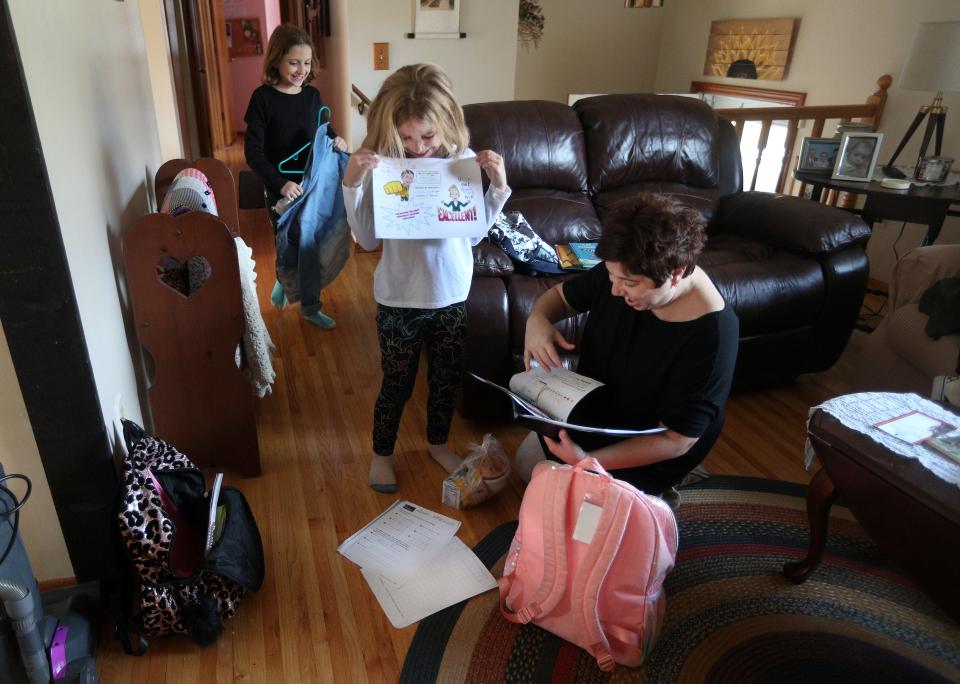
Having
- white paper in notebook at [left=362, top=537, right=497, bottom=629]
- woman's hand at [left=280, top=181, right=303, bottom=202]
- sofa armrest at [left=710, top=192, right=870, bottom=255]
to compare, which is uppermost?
woman's hand at [left=280, top=181, right=303, bottom=202]

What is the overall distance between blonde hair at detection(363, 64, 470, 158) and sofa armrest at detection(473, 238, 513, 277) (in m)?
0.66

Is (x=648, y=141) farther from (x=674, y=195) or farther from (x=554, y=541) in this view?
(x=554, y=541)

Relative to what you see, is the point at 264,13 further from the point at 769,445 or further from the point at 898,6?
the point at 769,445

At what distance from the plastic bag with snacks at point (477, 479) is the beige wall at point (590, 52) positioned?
14.6 ft

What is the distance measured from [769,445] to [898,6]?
9.10 feet

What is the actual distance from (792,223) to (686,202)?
474 millimetres

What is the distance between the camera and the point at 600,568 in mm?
1300

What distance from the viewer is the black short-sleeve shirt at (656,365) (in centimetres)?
133

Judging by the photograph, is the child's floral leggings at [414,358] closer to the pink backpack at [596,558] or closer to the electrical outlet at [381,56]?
the pink backpack at [596,558]

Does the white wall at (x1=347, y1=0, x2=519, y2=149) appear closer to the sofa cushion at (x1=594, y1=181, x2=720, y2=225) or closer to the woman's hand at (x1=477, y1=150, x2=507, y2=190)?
the sofa cushion at (x1=594, y1=181, x2=720, y2=225)

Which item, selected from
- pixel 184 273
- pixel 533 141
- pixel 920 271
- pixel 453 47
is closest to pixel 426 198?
pixel 184 273

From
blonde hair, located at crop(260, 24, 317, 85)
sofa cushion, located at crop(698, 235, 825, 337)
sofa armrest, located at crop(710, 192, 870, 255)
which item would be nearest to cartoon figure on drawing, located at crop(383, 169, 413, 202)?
sofa cushion, located at crop(698, 235, 825, 337)

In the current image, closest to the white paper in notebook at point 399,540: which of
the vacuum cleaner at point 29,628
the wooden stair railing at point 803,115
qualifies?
the vacuum cleaner at point 29,628

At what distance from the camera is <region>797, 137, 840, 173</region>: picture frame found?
3100 mm
